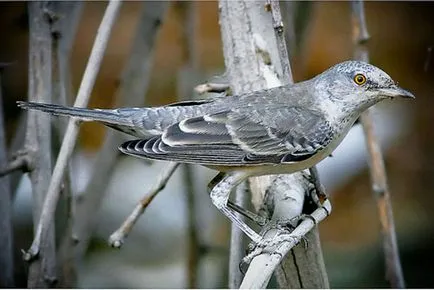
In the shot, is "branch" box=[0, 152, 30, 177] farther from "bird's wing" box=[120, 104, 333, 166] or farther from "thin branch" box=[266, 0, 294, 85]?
"thin branch" box=[266, 0, 294, 85]

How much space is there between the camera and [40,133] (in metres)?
3.15

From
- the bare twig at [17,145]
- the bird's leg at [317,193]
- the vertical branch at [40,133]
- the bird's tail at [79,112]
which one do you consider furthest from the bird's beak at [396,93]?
the bare twig at [17,145]

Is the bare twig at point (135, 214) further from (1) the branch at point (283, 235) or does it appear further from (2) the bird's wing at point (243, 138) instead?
(1) the branch at point (283, 235)

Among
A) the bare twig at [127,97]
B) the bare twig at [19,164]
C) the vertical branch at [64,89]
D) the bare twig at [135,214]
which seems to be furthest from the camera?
the bare twig at [127,97]

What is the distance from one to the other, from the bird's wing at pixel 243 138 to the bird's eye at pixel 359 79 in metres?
0.16

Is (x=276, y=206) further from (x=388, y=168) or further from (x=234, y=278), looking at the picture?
(x=388, y=168)

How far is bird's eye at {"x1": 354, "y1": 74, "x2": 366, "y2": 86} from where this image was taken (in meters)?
2.72

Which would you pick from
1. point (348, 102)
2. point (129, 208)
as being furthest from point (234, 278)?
point (129, 208)

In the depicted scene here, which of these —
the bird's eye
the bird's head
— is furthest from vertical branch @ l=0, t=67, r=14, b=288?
the bird's eye

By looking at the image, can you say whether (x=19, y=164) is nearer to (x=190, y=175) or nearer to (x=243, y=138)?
(x=243, y=138)

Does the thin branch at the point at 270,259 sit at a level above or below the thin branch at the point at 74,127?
below

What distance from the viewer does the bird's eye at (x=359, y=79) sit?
107 inches

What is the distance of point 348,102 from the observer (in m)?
2.78

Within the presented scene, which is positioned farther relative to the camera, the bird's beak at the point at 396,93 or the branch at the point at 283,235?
the bird's beak at the point at 396,93
